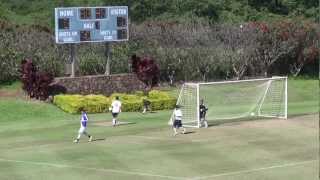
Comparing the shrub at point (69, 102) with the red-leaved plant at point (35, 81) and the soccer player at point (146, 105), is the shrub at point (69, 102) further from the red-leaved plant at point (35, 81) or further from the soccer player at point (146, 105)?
the soccer player at point (146, 105)

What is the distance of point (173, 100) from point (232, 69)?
14432mm

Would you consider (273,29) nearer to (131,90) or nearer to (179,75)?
(179,75)

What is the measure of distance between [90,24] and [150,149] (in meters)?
17.9

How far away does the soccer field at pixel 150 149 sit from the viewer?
27516 millimetres

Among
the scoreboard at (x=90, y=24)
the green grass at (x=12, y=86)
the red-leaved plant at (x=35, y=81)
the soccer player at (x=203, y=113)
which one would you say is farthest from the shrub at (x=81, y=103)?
the soccer player at (x=203, y=113)

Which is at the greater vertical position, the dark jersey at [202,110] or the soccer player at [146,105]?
the dark jersey at [202,110]

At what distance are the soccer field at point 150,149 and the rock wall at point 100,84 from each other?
4207 mm

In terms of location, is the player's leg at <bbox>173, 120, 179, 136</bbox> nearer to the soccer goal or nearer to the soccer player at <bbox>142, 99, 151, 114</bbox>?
the soccer goal

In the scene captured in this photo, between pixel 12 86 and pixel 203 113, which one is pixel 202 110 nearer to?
pixel 203 113

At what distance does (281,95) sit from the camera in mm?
48438

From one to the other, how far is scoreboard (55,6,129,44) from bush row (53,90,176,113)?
Answer: 3731mm

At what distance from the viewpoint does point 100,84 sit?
5091 cm

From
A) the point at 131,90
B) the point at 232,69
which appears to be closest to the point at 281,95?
the point at 131,90

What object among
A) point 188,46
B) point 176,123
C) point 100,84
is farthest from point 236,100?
point 176,123
